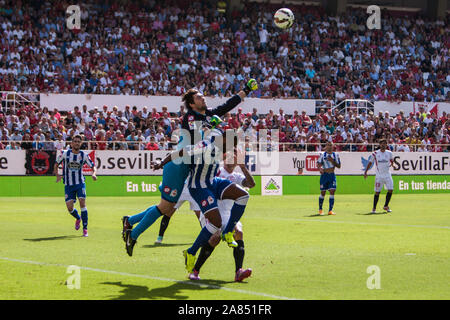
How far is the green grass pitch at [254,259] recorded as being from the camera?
917cm

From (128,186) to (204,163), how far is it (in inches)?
947

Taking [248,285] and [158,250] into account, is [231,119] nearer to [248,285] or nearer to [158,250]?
[158,250]

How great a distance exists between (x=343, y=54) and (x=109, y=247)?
36192 millimetres

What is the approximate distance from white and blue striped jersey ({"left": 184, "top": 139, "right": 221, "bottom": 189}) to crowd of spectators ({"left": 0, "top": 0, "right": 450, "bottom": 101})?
27.6 meters

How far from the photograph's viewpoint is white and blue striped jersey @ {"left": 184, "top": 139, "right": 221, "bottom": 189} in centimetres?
993

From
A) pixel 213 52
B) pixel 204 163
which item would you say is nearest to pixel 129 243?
pixel 204 163

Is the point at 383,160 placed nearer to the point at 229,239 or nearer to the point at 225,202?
the point at 225,202

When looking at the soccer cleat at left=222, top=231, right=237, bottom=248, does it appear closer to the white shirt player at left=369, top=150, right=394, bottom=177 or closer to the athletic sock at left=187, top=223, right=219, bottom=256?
the athletic sock at left=187, top=223, right=219, bottom=256

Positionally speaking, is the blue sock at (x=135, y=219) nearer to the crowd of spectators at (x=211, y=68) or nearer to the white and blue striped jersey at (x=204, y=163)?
the white and blue striped jersey at (x=204, y=163)

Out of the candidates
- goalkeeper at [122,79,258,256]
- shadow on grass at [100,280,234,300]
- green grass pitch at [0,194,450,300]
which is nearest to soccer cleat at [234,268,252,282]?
green grass pitch at [0,194,450,300]

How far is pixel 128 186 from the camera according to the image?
3369 cm

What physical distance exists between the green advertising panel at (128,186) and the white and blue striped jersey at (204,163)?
2350 cm

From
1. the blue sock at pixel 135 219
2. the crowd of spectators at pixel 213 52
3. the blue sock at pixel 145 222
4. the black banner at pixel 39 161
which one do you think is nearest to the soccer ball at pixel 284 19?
the black banner at pixel 39 161
